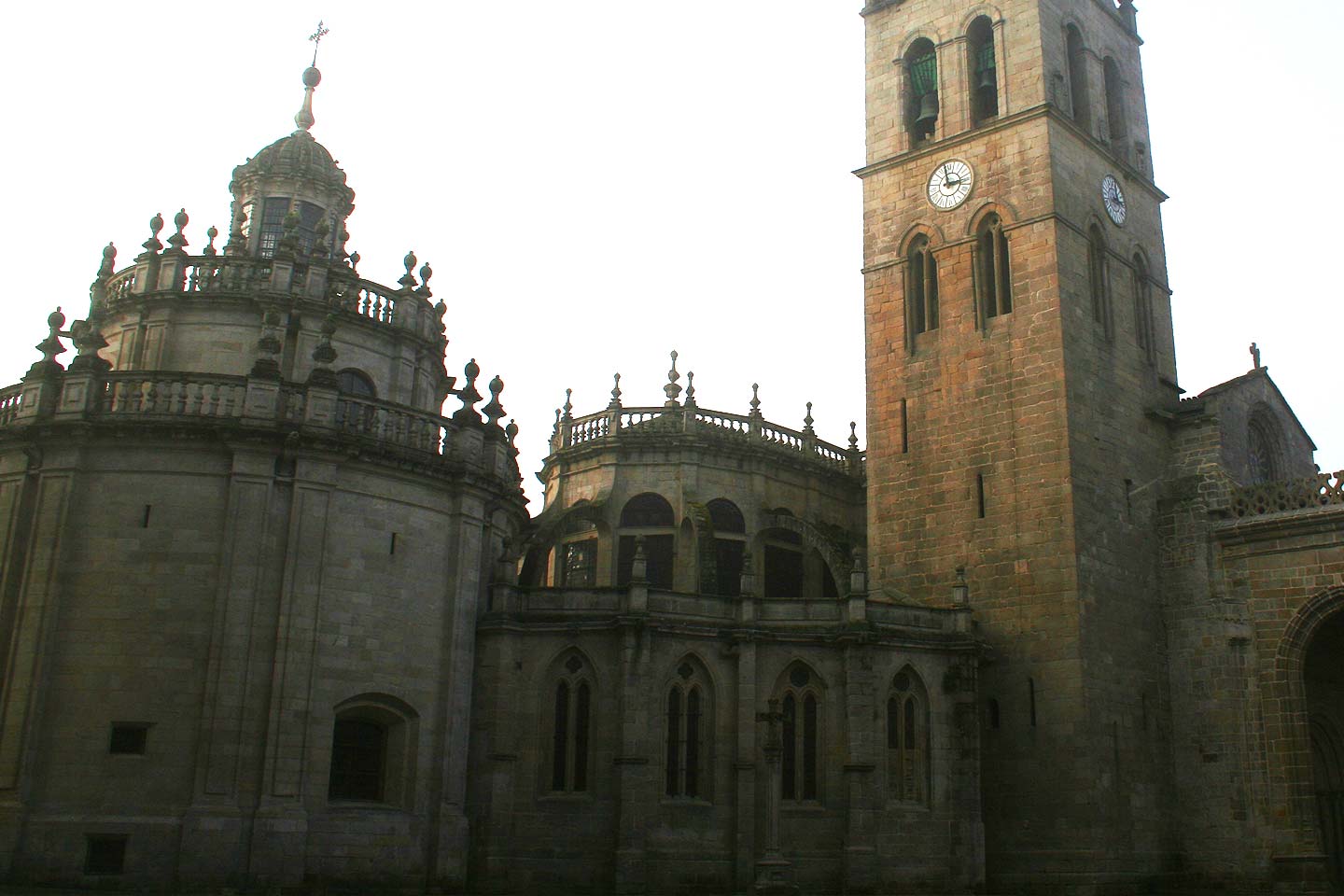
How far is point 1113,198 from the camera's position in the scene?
38.9 metres

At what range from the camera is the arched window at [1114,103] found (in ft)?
134

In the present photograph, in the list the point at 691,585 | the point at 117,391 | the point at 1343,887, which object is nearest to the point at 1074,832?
the point at 1343,887

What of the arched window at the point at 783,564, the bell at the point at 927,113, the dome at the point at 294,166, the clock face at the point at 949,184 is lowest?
the arched window at the point at 783,564

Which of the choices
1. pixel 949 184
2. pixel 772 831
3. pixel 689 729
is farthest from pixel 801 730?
pixel 949 184

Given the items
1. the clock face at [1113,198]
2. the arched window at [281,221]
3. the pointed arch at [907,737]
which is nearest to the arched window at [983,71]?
the clock face at [1113,198]

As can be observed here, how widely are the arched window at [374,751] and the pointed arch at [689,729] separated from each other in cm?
553

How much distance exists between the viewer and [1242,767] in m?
33.2

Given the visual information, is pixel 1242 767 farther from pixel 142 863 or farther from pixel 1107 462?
pixel 142 863

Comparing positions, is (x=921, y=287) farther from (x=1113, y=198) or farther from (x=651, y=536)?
(x=651, y=536)

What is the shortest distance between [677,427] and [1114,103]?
55.0ft

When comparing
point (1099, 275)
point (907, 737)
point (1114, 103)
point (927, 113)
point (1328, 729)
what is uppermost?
point (1114, 103)

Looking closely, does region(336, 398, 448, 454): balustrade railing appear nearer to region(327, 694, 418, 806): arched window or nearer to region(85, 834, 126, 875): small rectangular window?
region(327, 694, 418, 806): arched window

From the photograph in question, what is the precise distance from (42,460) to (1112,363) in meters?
26.4

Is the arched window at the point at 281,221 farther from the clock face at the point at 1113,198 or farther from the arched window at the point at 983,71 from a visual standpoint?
the clock face at the point at 1113,198
